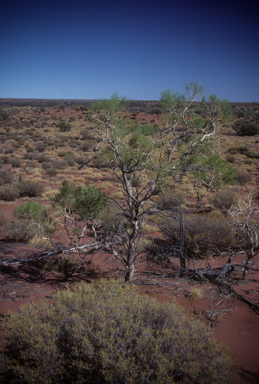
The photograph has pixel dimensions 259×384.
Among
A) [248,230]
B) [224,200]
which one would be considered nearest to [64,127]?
[224,200]

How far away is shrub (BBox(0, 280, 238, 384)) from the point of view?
2.33 m

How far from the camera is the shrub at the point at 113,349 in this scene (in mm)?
2328

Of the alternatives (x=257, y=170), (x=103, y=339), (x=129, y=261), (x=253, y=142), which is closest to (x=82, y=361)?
(x=103, y=339)

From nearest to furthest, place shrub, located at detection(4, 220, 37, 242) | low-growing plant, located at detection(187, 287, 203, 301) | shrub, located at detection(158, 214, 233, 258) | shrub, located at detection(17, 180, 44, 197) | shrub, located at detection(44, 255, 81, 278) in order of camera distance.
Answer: low-growing plant, located at detection(187, 287, 203, 301)
shrub, located at detection(44, 255, 81, 278)
shrub, located at detection(158, 214, 233, 258)
shrub, located at detection(4, 220, 37, 242)
shrub, located at detection(17, 180, 44, 197)

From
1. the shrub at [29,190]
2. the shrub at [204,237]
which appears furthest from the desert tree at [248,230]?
the shrub at [29,190]

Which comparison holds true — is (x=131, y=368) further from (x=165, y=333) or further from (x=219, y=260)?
(x=219, y=260)

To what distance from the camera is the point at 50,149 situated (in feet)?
97.6

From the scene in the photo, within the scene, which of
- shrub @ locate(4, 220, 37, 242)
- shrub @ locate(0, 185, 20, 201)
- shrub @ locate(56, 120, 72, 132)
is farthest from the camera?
shrub @ locate(56, 120, 72, 132)

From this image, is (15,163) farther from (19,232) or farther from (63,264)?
(63,264)

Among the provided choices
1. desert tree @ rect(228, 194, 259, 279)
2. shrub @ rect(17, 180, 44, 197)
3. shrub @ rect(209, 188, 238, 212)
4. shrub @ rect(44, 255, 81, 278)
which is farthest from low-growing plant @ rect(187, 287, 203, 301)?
shrub @ rect(17, 180, 44, 197)

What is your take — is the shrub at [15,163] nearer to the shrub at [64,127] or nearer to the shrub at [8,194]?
the shrub at [8,194]

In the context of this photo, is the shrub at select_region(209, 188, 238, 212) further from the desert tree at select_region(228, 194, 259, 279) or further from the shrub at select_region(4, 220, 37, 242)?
the shrub at select_region(4, 220, 37, 242)

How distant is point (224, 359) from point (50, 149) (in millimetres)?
30890

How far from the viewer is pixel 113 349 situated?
8.14 feet
